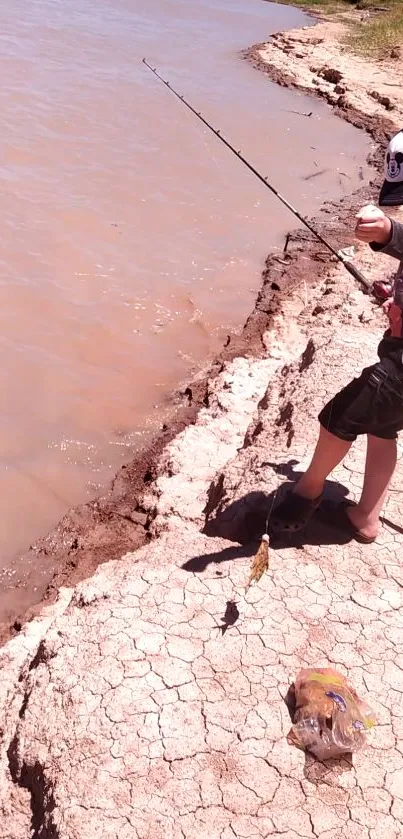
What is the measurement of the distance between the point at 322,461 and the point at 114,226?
4.28 metres

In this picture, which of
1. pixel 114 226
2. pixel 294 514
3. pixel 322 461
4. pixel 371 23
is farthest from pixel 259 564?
pixel 371 23

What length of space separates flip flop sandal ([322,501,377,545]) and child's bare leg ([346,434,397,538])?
16 mm

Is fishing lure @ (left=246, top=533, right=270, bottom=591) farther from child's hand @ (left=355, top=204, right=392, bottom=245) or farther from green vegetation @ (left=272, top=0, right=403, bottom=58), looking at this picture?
green vegetation @ (left=272, top=0, right=403, bottom=58)

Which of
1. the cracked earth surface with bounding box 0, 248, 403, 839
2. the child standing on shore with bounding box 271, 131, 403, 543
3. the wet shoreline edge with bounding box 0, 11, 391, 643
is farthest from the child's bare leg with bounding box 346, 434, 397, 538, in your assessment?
the wet shoreline edge with bounding box 0, 11, 391, 643

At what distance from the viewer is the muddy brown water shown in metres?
4.29

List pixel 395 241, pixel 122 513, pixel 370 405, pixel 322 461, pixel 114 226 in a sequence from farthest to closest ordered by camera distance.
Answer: pixel 114 226
pixel 122 513
pixel 322 461
pixel 370 405
pixel 395 241

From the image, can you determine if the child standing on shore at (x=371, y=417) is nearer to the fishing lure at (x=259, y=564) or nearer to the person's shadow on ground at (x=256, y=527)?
the person's shadow on ground at (x=256, y=527)

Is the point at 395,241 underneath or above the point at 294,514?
above

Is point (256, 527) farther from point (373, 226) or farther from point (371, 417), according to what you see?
point (373, 226)

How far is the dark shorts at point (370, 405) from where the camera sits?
96.7 inches

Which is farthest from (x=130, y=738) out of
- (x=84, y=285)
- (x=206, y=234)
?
(x=206, y=234)

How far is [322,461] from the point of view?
2.74 m

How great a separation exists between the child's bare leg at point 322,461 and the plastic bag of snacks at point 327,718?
0.78m

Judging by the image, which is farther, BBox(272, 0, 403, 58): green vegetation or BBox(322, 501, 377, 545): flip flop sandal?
BBox(272, 0, 403, 58): green vegetation
